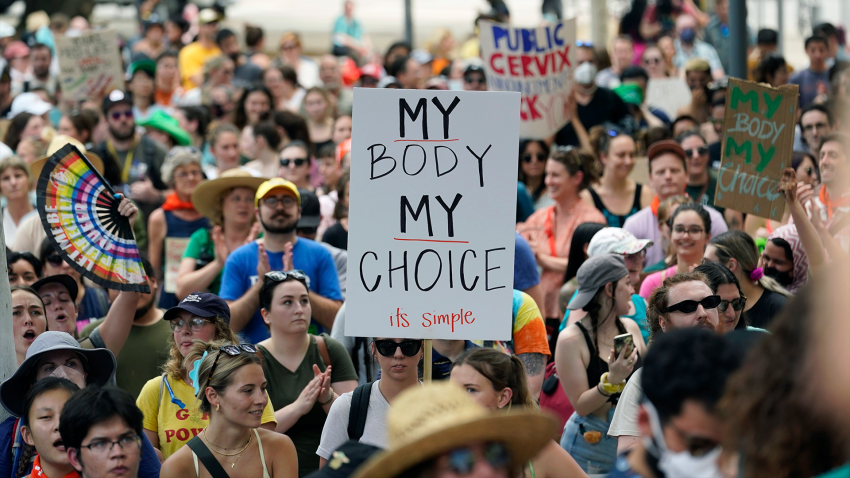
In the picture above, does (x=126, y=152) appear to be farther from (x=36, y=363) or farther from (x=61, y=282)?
(x=36, y=363)

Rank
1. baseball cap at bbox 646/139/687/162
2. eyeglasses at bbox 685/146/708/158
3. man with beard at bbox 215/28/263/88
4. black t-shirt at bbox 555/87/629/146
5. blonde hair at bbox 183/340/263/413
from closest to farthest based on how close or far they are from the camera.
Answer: blonde hair at bbox 183/340/263/413 → baseball cap at bbox 646/139/687/162 → eyeglasses at bbox 685/146/708/158 → black t-shirt at bbox 555/87/629/146 → man with beard at bbox 215/28/263/88

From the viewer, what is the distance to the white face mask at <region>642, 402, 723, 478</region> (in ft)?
7.68

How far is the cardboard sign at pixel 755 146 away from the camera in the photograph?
6.31 metres

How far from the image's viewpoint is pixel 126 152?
9.65m

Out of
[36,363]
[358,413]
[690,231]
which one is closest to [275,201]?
[36,363]

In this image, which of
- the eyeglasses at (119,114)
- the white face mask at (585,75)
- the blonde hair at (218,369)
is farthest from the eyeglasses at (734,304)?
the eyeglasses at (119,114)

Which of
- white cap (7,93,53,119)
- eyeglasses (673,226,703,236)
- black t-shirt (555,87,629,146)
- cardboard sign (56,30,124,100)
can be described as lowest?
eyeglasses (673,226,703,236)

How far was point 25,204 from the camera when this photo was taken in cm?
833

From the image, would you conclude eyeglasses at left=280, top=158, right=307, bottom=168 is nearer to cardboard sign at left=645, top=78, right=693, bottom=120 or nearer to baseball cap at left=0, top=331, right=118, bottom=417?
baseball cap at left=0, top=331, right=118, bottom=417

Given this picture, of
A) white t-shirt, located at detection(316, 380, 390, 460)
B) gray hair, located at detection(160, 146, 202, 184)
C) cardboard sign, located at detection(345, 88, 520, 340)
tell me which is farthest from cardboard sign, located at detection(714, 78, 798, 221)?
gray hair, located at detection(160, 146, 202, 184)

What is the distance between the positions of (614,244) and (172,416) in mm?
2687

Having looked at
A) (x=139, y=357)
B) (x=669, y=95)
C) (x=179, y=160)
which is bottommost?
(x=139, y=357)

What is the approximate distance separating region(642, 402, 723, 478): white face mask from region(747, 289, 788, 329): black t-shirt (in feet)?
10.5

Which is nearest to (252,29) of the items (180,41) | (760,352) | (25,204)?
Answer: (180,41)
